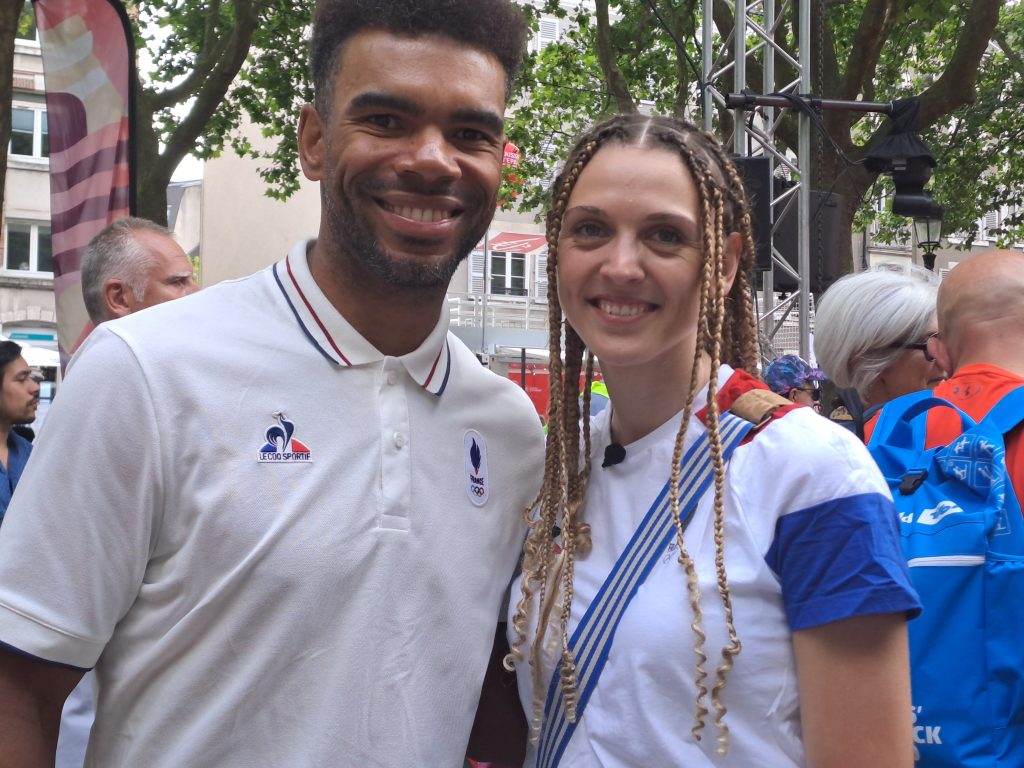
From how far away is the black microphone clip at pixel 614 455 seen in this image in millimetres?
2053

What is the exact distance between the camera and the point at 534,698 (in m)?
1.95

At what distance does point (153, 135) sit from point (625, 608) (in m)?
9.00

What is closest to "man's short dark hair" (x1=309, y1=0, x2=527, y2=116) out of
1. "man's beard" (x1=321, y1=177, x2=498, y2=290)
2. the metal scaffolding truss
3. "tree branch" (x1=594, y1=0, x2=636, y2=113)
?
"man's beard" (x1=321, y1=177, x2=498, y2=290)

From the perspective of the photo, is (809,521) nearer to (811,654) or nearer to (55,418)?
(811,654)

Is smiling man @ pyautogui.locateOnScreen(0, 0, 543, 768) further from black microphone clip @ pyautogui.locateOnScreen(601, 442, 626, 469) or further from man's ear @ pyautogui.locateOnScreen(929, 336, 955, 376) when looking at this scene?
man's ear @ pyautogui.locateOnScreen(929, 336, 955, 376)

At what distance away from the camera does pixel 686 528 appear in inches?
72.8

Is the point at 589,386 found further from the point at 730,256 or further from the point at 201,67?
the point at 201,67

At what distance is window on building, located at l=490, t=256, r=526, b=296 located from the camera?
1220 inches

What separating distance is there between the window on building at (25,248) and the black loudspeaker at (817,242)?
22.6m

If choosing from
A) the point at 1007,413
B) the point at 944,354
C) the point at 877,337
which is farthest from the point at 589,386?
the point at 877,337

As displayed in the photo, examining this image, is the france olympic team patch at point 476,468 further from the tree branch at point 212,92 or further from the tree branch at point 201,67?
the tree branch at point 201,67

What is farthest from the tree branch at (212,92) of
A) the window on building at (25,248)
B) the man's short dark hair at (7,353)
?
the window on building at (25,248)

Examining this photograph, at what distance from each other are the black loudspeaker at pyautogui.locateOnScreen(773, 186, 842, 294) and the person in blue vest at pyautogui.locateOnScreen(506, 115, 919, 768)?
6942mm

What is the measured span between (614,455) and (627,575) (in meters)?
0.27
